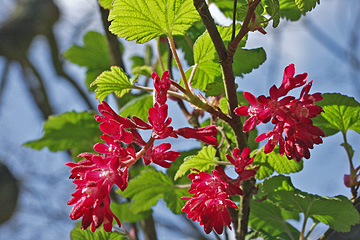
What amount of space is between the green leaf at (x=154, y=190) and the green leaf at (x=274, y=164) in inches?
8.4

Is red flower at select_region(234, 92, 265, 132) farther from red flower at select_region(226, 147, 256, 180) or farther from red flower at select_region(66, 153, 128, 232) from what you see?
red flower at select_region(66, 153, 128, 232)

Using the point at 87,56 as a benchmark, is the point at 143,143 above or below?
below

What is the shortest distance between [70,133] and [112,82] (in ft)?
1.96

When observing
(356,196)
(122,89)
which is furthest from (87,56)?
(356,196)

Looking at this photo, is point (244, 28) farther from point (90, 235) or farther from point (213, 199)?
point (90, 235)

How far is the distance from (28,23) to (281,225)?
12.1ft

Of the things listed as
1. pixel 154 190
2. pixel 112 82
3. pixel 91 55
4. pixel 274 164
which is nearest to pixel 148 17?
pixel 112 82

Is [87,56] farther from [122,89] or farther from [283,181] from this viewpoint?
[283,181]

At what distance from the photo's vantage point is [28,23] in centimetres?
383

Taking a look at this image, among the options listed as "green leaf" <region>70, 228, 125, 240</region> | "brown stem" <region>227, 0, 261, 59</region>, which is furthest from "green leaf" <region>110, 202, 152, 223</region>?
"brown stem" <region>227, 0, 261, 59</region>

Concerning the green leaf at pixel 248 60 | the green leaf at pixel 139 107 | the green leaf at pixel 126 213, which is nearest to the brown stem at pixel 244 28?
the green leaf at pixel 248 60

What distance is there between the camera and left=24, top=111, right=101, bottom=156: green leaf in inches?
44.0

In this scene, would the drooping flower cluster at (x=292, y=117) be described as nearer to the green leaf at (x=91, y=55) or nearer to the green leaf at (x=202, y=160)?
the green leaf at (x=202, y=160)

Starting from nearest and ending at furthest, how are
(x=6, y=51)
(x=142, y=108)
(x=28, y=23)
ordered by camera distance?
(x=142, y=108) → (x=6, y=51) → (x=28, y=23)
